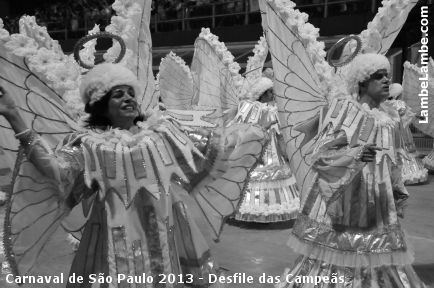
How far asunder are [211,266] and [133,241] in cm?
43

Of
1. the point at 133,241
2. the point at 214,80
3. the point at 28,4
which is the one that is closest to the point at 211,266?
the point at 133,241

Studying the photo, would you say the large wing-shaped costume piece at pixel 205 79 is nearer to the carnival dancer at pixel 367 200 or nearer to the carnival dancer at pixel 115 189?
the carnival dancer at pixel 367 200

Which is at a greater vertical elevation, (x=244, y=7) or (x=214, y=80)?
(x=244, y=7)

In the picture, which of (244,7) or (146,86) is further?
(244,7)

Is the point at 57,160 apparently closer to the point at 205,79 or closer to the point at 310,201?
the point at 310,201

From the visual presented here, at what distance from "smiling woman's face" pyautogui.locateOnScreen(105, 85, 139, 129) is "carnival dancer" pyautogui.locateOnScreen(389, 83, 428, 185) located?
5.52 m

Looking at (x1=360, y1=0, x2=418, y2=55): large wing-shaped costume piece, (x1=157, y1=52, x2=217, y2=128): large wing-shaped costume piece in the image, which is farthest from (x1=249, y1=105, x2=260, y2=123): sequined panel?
(x1=360, y1=0, x2=418, y2=55): large wing-shaped costume piece

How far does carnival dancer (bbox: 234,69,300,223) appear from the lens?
5.14 meters

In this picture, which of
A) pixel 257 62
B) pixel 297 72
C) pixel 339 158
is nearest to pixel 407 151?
pixel 257 62

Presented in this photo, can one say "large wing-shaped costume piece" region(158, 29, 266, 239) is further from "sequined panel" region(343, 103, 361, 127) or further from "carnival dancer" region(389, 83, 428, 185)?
"carnival dancer" region(389, 83, 428, 185)

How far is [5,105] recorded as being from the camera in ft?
5.65

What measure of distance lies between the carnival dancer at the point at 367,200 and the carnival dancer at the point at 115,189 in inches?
33.8

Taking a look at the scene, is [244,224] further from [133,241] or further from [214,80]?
[133,241]

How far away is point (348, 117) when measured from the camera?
263cm
